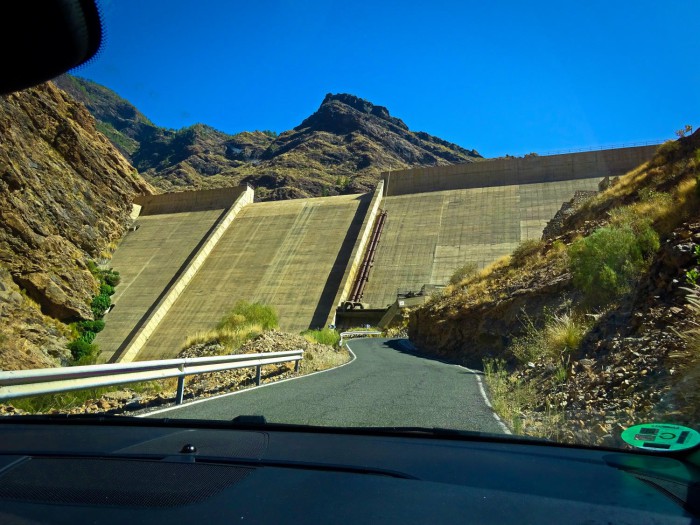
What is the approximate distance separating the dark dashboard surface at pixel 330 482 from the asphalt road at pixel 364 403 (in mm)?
2672

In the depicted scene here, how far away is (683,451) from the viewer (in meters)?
2.34

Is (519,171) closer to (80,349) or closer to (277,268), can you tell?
(277,268)

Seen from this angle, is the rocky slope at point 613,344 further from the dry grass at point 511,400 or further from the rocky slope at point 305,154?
the rocky slope at point 305,154

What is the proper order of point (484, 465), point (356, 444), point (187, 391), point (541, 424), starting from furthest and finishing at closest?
point (187, 391)
point (541, 424)
point (356, 444)
point (484, 465)

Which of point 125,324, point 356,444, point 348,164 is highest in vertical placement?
point 348,164

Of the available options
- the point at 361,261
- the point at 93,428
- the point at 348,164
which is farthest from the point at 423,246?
the point at 348,164

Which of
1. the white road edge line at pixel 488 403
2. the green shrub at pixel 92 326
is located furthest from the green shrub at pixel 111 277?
the white road edge line at pixel 488 403

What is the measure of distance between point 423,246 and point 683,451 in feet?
133

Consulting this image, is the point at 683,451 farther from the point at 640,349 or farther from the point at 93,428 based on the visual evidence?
the point at 640,349

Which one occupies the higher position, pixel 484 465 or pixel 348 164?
pixel 348 164

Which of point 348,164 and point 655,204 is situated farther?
point 348,164

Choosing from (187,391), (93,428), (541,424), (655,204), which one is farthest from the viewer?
(655,204)

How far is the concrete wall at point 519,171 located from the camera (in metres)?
44.8

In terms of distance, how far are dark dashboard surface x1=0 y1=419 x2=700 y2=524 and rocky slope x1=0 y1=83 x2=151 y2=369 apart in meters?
20.5
